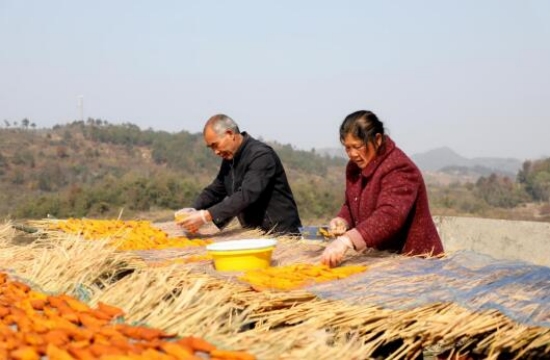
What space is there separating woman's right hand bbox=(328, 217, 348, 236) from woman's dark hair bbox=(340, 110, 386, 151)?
2.02 ft

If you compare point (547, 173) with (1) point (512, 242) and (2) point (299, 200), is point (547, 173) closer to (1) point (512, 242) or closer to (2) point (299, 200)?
(2) point (299, 200)

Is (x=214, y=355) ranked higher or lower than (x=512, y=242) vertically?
higher

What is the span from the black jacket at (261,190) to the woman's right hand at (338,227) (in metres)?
0.93

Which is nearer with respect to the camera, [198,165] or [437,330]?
[437,330]

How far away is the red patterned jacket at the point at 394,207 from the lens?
3.56 meters

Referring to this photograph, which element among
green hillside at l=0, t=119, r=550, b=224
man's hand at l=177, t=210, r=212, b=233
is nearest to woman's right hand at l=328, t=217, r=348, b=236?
man's hand at l=177, t=210, r=212, b=233

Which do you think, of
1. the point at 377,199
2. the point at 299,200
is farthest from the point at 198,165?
the point at 377,199

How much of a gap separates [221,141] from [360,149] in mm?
1751

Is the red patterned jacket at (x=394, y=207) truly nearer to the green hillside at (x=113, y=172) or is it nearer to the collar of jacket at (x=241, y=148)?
the collar of jacket at (x=241, y=148)

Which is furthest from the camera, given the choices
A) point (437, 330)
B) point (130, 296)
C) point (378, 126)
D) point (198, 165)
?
point (198, 165)

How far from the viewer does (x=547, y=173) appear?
28.2 m

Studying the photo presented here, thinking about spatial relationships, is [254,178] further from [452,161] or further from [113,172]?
[452,161]

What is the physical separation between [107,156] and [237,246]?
3576cm

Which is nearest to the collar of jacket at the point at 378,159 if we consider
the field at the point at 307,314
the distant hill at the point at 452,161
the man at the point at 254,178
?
the field at the point at 307,314
